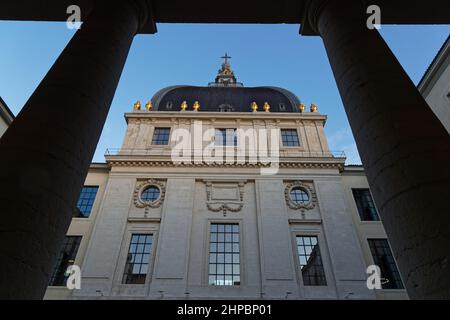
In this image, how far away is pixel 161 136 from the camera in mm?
24984

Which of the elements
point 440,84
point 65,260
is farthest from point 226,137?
point 440,84

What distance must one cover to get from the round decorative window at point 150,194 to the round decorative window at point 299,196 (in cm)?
944

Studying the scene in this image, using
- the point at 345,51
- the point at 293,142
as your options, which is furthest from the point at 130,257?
the point at 345,51

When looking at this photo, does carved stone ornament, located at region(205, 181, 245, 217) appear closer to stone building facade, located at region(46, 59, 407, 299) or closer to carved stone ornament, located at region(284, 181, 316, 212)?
stone building facade, located at region(46, 59, 407, 299)

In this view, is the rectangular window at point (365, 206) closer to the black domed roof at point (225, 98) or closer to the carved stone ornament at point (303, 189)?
the carved stone ornament at point (303, 189)

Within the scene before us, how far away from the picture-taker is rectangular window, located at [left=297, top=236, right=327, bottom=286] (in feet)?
57.4

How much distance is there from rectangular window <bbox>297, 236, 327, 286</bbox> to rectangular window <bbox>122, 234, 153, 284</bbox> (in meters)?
9.36

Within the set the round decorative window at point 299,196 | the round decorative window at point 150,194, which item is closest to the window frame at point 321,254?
the round decorative window at point 299,196

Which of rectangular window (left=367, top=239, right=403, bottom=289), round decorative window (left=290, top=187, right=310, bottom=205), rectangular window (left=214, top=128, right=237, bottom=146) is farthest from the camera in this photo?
rectangular window (left=214, top=128, right=237, bottom=146)

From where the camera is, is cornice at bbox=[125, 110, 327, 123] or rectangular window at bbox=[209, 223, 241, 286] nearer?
rectangular window at bbox=[209, 223, 241, 286]

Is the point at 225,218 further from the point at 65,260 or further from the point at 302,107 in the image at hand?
the point at 302,107

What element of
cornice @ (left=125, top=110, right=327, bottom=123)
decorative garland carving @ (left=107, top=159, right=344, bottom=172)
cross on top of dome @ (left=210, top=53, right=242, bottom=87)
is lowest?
decorative garland carving @ (left=107, top=159, right=344, bottom=172)

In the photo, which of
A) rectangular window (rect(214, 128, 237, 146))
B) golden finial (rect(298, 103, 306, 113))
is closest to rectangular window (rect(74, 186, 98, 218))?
rectangular window (rect(214, 128, 237, 146))

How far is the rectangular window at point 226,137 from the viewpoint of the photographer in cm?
2433
